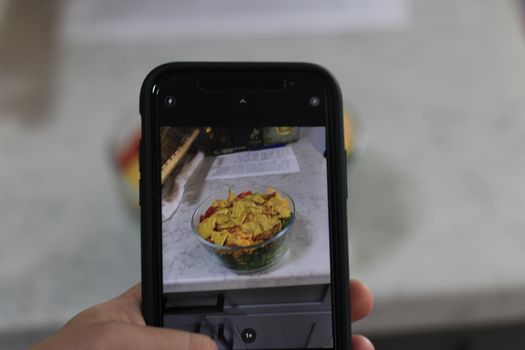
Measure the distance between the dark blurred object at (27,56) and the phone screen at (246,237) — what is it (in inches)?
12.2

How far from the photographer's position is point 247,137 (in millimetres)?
296

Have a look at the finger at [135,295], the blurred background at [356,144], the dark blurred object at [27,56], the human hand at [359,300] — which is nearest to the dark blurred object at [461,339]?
the blurred background at [356,144]

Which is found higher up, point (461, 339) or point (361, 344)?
point (361, 344)

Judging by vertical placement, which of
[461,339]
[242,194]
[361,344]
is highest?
[242,194]

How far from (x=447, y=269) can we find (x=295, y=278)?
0.19 meters

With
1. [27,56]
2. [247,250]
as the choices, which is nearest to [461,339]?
[247,250]

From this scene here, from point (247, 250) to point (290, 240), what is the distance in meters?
0.02

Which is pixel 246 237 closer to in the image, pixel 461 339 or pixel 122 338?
pixel 122 338

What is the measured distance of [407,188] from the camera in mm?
481

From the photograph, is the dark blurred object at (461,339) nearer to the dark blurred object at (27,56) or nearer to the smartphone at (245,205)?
the smartphone at (245,205)

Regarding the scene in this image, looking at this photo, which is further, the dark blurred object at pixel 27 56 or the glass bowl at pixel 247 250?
the dark blurred object at pixel 27 56

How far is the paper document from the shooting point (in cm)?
29

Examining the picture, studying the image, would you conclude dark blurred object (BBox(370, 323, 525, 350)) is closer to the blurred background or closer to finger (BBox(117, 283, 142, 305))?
the blurred background

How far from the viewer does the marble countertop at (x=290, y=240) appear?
29 centimetres
